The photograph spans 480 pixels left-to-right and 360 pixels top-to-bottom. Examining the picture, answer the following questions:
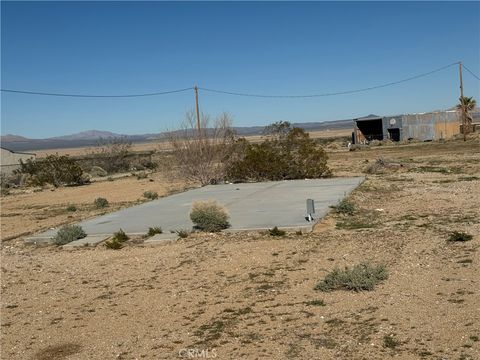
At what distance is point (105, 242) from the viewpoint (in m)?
13.0

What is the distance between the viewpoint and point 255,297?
8.07 meters

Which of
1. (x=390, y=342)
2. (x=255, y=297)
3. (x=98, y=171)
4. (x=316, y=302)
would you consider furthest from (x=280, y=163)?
(x=98, y=171)

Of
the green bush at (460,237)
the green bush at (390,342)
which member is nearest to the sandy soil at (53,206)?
the green bush at (460,237)

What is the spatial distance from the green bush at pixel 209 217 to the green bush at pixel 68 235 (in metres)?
2.95

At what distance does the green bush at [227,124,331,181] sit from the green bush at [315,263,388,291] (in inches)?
676

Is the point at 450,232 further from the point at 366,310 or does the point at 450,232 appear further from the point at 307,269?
the point at 366,310

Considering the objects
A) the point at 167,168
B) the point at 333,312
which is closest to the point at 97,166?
the point at 167,168

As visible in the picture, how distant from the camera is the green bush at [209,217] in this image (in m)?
13.2

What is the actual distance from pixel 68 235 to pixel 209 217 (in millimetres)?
3611

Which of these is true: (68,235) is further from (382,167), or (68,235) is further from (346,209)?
(382,167)

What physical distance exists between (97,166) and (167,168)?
2424cm

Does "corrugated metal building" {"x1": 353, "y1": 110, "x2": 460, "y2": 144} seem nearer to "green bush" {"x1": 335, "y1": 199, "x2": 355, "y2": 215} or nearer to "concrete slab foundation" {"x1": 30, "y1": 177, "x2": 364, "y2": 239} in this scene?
"concrete slab foundation" {"x1": 30, "y1": 177, "x2": 364, "y2": 239}

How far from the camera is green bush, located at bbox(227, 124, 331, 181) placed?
25.5 metres

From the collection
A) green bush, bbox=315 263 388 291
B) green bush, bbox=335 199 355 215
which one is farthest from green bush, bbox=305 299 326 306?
green bush, bbox=335 199 355 215
